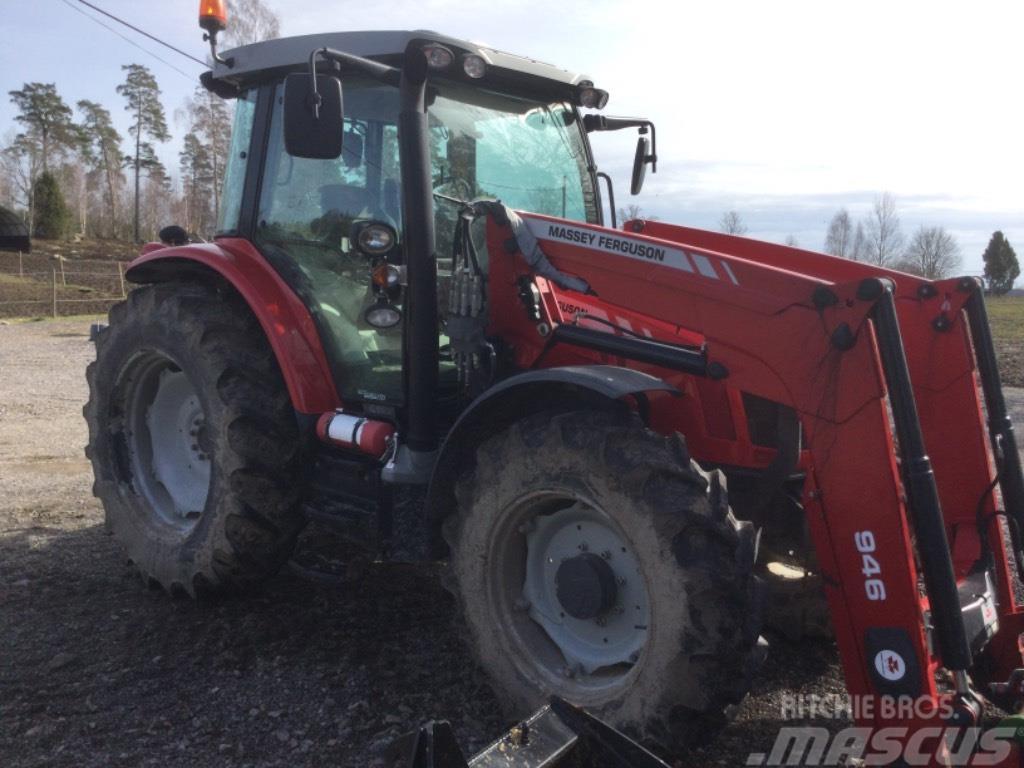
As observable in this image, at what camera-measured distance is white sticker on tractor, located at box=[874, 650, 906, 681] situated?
2.57m

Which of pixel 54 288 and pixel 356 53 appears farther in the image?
pixel 54 288

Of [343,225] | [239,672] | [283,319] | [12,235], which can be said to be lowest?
[239,672]

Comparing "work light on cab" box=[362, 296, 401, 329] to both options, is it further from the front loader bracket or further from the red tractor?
the front loader bracket

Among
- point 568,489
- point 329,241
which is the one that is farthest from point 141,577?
point 568,489

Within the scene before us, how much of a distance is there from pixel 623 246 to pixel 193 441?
8.36 feet

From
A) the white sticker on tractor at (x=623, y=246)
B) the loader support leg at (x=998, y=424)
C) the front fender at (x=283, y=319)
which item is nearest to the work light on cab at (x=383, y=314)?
the front fender at (x=283, y=319)

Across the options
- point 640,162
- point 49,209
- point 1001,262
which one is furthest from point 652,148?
point 1001,262

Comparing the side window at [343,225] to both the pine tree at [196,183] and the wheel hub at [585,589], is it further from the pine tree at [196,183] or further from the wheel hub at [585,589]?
the pine tree at [196,183]

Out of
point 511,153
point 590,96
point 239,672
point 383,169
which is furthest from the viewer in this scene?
point 590,96

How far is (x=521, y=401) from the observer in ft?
10.9

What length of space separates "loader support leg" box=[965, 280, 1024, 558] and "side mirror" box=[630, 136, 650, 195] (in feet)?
6.41

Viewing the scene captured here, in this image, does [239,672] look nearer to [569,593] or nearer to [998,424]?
[569,593]

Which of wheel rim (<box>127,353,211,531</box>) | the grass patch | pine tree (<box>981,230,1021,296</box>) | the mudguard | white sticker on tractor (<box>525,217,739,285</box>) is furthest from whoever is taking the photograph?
pine tree (<box>981,230,1021,296</box>)

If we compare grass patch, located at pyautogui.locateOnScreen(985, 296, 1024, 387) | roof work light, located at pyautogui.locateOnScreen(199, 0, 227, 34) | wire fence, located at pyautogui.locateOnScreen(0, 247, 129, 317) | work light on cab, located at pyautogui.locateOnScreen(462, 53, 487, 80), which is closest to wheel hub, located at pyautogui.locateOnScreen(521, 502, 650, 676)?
work light on cab, located at pyautogui.locateOnScreen(462, 53, 487, 80)
